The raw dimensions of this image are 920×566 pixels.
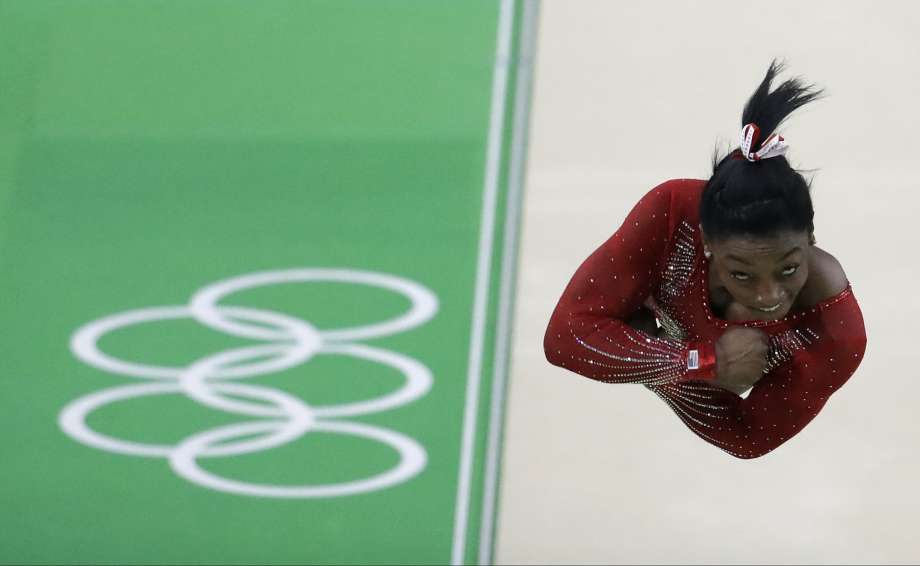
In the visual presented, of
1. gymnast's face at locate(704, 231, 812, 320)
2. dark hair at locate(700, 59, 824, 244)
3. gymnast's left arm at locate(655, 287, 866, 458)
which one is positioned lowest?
gymnast's left arm at locate(655, 287, 866, 458)

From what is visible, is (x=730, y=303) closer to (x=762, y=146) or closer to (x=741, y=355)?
(x=741, y=355)

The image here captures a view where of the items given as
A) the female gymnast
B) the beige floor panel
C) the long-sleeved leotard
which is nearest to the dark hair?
the female gymnast

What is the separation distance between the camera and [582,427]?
193 inches

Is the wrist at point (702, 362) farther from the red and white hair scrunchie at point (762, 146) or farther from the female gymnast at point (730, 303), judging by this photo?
the red and white hair scrunchie at point (762, 146)

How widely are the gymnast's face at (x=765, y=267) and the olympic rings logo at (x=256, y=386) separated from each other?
7.80 ft

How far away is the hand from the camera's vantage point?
2506 millimetres

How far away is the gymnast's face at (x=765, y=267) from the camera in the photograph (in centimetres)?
231

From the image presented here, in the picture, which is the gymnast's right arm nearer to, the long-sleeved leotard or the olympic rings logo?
the long-sleeved leotard

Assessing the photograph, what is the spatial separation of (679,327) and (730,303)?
110 mm

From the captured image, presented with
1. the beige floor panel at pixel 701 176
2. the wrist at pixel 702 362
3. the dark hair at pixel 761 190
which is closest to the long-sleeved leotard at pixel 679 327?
the wrist at pixel 702 362

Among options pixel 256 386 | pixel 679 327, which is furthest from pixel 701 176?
pixel 679 327

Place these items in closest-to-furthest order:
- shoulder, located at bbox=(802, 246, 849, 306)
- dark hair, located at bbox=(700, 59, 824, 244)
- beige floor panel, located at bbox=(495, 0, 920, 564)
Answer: dark hair, located at bbox=(700, 59, 824, 244) < shoulder, located at bbox=(802, 246, 849, 306) < beige floor panel, located at bbox=(495, 0, 920, 564)

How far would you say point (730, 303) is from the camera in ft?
8.48

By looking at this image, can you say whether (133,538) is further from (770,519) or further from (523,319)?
(770,519)
